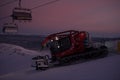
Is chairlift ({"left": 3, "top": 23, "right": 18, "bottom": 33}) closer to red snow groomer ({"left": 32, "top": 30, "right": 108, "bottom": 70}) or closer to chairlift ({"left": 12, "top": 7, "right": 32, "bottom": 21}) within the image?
chairlift ({"left": 12, "top": 7, "right": 32, "bottom": 21})

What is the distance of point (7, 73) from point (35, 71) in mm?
818

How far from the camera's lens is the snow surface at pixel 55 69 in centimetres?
521

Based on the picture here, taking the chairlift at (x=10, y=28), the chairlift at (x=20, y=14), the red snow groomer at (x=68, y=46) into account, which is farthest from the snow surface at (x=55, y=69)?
the chairlift at (x=20, y=14)

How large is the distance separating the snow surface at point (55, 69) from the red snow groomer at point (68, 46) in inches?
13.5

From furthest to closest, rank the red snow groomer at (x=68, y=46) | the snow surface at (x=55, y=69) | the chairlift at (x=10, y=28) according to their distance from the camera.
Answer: the chairlift at (x=10, y=28) < the red snow groomer at (x=68, y=46) < the snow surface at (x=55, y=69)

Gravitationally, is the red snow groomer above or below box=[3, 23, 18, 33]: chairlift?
below

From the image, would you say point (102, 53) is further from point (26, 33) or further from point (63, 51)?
point (26, 33)

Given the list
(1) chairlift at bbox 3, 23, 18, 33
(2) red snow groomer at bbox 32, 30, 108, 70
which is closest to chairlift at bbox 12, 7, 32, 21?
(1) chairlift at bbox 3, 23, 18, 33

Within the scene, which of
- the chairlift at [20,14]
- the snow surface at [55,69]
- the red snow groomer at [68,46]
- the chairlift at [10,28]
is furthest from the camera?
the chairlift at [10,28]

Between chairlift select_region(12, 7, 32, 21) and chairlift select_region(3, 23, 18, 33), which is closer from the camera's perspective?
chairlift select_region(12, 7, 32, 21)

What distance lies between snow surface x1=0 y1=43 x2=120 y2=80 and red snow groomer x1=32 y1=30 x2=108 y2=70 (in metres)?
0.34

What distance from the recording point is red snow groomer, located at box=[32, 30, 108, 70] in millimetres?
6277

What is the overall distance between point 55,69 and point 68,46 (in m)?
0.86

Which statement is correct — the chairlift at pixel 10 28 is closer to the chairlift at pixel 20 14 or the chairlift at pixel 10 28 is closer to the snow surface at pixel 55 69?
the chairlift at pixel 20 14
